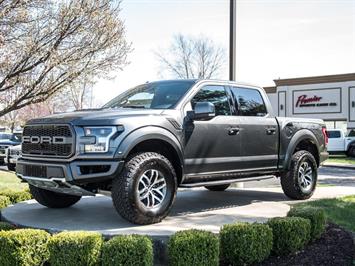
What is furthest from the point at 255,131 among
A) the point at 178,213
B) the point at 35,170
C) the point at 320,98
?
the point at 320,98

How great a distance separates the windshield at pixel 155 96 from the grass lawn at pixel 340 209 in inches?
95.9

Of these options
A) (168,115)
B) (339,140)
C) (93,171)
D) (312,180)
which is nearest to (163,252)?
(93,171)

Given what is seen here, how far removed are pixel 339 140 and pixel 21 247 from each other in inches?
1069

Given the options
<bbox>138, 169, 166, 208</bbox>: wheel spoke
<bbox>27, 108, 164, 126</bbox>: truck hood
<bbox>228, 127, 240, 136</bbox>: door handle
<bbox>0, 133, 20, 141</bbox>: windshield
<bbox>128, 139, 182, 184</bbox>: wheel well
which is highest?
<bbox>27, 108, 164, 126</bbox>: truck hood

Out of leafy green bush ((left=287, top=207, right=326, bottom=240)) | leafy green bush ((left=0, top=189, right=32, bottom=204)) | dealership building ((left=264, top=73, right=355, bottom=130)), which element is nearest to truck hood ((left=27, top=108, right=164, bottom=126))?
leafy green bush ((left=287, top=207, right=326, bottom=240))

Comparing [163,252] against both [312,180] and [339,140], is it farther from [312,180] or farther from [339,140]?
[339,140]

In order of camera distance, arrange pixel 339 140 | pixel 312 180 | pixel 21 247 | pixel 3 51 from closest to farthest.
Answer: pixel 21 247
pixel 312 180
pixel 3 51
pixel 339 140

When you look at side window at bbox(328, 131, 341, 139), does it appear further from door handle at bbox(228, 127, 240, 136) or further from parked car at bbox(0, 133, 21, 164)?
door handle at bbox(228, 127, 240, 136)

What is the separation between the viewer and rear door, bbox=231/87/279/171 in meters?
7.42

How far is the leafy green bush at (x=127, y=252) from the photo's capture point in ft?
15.5

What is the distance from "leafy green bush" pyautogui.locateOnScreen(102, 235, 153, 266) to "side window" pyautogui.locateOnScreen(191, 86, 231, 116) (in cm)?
263

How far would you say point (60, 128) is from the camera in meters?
5.88

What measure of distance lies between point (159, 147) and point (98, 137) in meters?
0.94

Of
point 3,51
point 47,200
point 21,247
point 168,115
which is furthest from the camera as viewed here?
point 3,51
